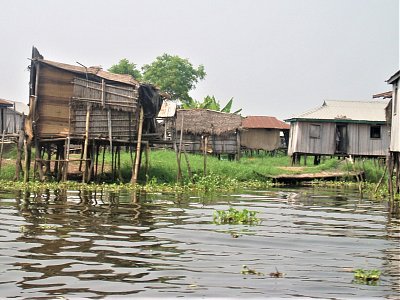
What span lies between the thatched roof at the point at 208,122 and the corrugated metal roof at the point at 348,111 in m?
3.57

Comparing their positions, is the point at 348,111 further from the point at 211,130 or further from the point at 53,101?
the point at 53,101

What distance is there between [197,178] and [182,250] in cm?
1613

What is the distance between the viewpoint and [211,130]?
38.4 m

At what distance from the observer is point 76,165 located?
2761 cm

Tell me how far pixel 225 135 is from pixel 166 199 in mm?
21844

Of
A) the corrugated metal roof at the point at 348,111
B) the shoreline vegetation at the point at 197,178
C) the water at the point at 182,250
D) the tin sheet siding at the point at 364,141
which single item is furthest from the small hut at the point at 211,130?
the water at the point at 182,250

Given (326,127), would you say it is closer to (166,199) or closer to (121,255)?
(166,199)

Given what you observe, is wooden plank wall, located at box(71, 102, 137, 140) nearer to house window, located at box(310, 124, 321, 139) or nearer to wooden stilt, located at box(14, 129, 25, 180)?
wooden stilt, located at box(14, 129, 25, 180)

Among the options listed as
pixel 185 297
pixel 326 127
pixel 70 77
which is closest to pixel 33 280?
pixel 185 297

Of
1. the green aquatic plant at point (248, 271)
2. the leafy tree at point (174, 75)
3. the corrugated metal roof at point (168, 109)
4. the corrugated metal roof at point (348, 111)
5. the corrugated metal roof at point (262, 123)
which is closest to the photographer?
the green aquatic plant at point (248, 271)

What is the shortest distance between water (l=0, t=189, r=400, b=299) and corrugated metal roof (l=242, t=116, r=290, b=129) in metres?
29.5

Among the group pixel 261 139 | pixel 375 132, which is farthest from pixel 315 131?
pixel 261 139

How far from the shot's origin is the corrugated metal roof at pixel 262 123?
151 ft

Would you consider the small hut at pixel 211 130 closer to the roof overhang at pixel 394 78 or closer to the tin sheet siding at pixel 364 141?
the tin sheet siding at pixel 364 141
